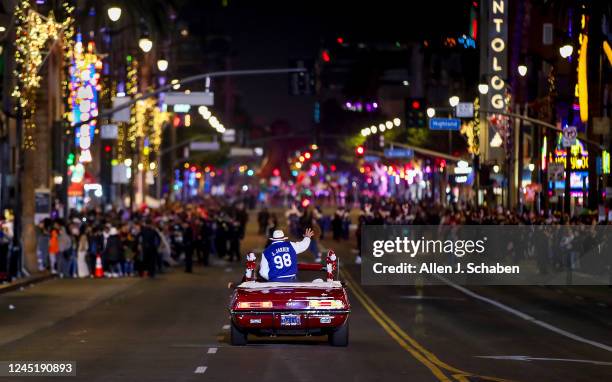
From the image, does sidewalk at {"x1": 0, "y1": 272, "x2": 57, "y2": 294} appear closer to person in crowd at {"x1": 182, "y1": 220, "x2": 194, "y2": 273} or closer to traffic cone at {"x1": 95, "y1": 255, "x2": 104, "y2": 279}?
traffic cone at {"x1": 95, "y1": 255, "x2": 104, "y2": 279}

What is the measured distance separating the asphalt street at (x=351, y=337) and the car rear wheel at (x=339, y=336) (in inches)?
5.9

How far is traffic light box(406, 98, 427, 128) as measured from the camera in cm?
7806

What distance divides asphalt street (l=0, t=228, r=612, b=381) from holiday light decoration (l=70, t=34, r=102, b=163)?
21.3m

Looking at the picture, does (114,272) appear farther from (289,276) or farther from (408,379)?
(408,379)

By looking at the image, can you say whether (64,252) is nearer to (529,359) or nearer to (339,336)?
(339,336)

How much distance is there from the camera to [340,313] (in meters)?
21.0

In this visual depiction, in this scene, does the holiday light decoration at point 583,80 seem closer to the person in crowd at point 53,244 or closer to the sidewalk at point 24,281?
the person in crowd at point 53,244

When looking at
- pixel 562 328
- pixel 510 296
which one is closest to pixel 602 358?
pixel 562 328

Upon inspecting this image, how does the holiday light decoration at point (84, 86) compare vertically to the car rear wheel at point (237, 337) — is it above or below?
above

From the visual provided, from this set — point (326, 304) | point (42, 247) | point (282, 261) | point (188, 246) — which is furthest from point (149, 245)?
point (326, 304)

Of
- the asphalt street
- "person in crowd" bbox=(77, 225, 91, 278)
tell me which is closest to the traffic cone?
"person in crowd" bbox=(77, 225, 91, 278)

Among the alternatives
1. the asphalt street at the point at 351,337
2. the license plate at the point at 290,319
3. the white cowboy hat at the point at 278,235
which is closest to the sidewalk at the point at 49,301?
the asphalt street at the point at 351,337

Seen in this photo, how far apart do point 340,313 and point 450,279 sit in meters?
24.1

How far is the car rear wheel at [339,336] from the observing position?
21250mm
